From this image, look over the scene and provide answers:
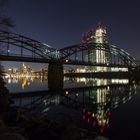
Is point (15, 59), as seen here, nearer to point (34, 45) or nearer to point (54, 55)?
point (34, 45)

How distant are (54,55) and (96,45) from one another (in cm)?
3284

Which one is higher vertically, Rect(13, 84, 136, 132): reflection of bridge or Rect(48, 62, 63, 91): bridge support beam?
Rect(48, 62, 63, 91): bridge support beam

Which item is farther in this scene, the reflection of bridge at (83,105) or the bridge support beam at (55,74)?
the bridge support beam at (55,74)

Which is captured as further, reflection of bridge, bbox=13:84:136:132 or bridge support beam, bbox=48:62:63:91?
bridge support beam, bbox=48:62:63:91

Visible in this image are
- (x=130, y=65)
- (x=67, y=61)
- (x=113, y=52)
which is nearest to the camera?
(x=67, y=61)

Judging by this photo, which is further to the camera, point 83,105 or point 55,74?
point 55,74

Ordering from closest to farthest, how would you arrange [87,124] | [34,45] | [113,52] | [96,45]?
[87,124], [34,45], [96,45], [113,52]

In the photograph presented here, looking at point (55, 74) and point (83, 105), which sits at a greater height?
point (55, 74)

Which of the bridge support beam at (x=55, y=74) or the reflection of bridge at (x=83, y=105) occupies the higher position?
the bridge support beam at (x=55, y=74)

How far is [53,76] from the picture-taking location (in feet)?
296

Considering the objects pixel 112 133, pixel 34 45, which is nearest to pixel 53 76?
pixel 34 45

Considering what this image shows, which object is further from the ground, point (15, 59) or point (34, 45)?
point (34, 45)

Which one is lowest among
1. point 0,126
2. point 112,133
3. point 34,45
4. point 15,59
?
point 112,133

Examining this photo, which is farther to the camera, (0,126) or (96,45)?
(96,45)
